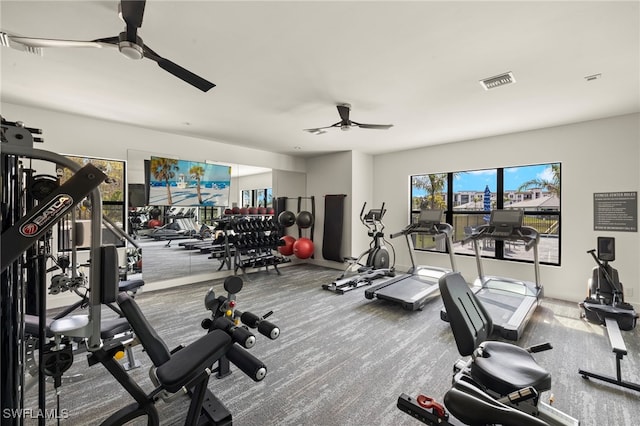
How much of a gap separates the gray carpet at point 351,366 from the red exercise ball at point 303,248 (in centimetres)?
263

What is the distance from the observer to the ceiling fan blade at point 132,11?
1.58 meters

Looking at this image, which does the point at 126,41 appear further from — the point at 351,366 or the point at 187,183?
the point at 187,183

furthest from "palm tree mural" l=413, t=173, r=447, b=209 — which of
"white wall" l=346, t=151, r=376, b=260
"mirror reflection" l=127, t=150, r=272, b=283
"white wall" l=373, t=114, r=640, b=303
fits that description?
"mirror reflection" l=127, t=150, r=272, b=283

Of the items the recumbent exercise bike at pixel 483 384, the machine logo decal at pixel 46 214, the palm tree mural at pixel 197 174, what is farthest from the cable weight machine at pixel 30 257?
the palm tree mural at pixel 197 174

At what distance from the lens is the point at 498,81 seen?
296 centimetres

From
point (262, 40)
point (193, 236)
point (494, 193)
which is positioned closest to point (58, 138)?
point (193, 236)

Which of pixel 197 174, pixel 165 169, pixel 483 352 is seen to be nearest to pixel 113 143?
pixel 165 169

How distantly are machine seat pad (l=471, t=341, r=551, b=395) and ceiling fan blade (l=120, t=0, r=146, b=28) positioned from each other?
2.96 meters

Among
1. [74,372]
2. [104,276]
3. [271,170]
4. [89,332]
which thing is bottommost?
[74,372]

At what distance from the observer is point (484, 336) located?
201cm

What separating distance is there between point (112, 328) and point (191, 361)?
1.25 metres

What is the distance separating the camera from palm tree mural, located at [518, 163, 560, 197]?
463cm

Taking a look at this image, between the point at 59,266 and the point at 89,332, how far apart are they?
4.58 feet

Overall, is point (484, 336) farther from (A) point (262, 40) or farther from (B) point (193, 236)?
(B) point (193, 236)
